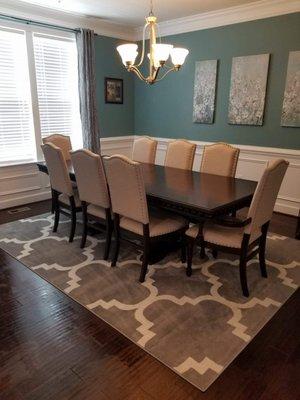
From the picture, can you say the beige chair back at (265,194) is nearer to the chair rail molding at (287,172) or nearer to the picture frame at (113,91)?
the chair rail molding at (287,172)

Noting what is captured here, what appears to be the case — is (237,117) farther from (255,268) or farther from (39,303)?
(39,303)

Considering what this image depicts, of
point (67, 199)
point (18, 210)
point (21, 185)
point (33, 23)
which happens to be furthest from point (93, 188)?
point (33, 23)

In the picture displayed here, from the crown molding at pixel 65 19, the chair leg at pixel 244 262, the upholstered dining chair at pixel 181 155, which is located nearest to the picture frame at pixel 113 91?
the crown molding at pixel 65 19

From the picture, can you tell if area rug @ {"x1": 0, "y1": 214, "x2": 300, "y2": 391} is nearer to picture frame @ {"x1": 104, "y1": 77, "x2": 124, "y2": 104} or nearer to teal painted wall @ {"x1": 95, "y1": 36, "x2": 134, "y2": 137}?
teal painted wall @ {"x1": 95, "y1": 36, "x2": 134, "y2": 137}

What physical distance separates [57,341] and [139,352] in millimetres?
525

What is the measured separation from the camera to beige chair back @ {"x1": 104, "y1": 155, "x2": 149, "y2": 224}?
2.26 meters

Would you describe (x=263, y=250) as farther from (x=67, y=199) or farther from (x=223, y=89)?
(x=223, y=89)

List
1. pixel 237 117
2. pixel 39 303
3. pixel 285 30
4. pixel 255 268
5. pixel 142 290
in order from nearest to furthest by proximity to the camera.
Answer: pixel 39 303
pixel 142 290
pixel 255 268
pixel 285 30
pixel 237 117

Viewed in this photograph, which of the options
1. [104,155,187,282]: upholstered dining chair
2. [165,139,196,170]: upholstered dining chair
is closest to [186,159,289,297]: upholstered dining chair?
[104,155,187,282]: upholstered dining chair

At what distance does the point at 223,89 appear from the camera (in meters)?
4.31

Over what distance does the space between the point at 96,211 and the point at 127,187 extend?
72 cm

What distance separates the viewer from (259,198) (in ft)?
7.01

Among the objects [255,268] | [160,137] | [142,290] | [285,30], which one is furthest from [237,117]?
[142,290]

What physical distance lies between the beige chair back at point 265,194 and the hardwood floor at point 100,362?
67 cm
